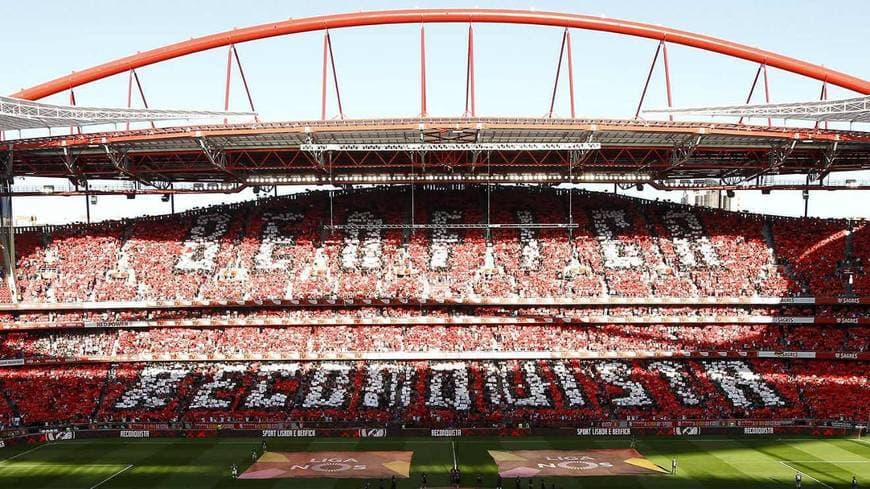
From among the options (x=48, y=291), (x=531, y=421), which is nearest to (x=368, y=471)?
(x=531, y=421)

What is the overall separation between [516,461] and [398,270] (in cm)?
2110

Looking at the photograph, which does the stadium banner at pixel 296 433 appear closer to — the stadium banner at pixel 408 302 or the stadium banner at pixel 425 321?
the stadium banner at pixel 425 321

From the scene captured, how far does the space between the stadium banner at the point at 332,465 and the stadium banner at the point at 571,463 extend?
5647 mm

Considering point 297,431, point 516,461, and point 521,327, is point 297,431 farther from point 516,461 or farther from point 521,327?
point 521,327

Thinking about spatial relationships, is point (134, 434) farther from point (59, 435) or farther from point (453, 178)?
point (453, 178)

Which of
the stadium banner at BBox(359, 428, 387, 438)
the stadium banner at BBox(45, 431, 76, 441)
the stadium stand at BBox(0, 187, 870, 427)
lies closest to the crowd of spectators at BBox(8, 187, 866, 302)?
the stadium stand at BBox(0, 187, 870, 427)

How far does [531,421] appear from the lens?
40844 mm

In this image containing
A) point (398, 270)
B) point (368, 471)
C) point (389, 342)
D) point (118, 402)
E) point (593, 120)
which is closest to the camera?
point (368, 471)

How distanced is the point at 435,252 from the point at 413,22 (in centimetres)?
1889

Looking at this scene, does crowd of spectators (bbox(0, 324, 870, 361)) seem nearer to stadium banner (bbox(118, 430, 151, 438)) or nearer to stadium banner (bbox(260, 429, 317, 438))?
stadium banner (bbox(118, 430, 151, 438))

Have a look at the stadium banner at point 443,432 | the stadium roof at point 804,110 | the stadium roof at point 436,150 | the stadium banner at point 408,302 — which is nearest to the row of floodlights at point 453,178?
the stadium roof at point 436,150

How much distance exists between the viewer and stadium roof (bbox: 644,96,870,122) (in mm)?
35281

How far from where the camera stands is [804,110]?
1473 inches

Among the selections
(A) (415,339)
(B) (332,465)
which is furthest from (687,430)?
(B) (332,465)
